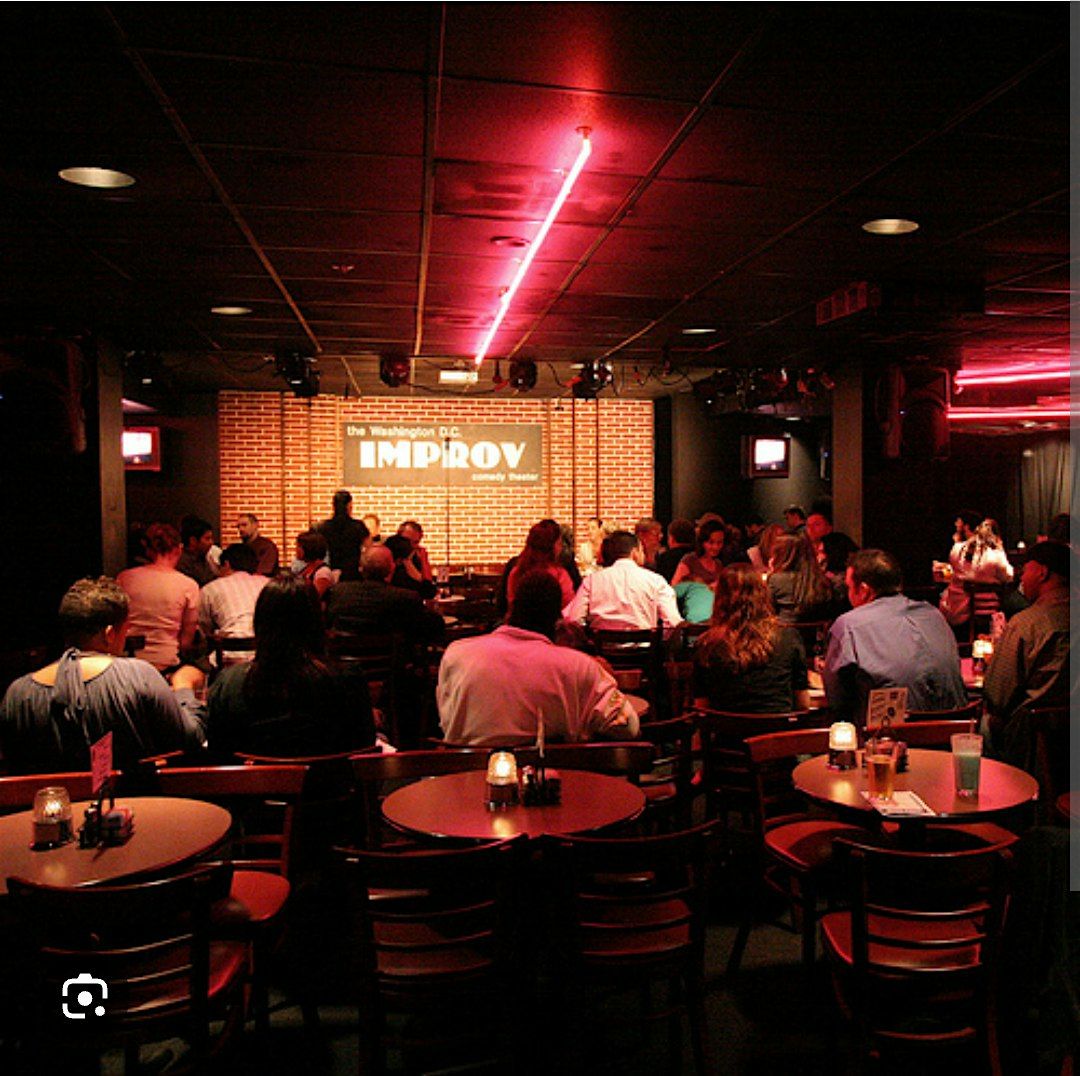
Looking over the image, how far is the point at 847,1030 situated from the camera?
2896 millimetres

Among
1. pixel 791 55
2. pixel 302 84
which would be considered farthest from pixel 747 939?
pixel 302 84

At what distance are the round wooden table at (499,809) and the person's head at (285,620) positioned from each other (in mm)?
711

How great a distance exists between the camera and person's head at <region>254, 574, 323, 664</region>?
11.2ft

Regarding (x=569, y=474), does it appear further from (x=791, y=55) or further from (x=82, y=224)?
(x=791, y=55)

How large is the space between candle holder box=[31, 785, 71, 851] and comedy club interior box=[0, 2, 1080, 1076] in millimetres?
29

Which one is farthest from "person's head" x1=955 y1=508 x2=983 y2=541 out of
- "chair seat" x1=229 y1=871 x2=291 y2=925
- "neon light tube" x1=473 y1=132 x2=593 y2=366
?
"chair seat" x1=229 y1=871 x2=291 y2=925

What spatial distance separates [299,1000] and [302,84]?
286cm

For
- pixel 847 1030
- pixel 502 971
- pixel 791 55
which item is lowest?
pixel 847 1030

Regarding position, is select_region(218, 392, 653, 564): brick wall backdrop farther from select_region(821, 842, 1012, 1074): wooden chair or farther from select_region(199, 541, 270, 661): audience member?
select_region(821, 842, 1012, 1074): wooden chair

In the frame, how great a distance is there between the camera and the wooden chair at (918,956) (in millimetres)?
2357

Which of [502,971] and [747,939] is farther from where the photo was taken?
[747,939]

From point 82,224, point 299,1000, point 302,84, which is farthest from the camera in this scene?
point 82,224

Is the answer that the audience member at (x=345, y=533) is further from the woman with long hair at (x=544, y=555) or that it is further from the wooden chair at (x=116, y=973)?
the wooden chair at (x=116, y=973)

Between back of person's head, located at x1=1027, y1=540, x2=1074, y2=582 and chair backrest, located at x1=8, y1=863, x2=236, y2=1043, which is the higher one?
back of person's head, located at x1=1027, y1=540, x2=1074, y2=582
